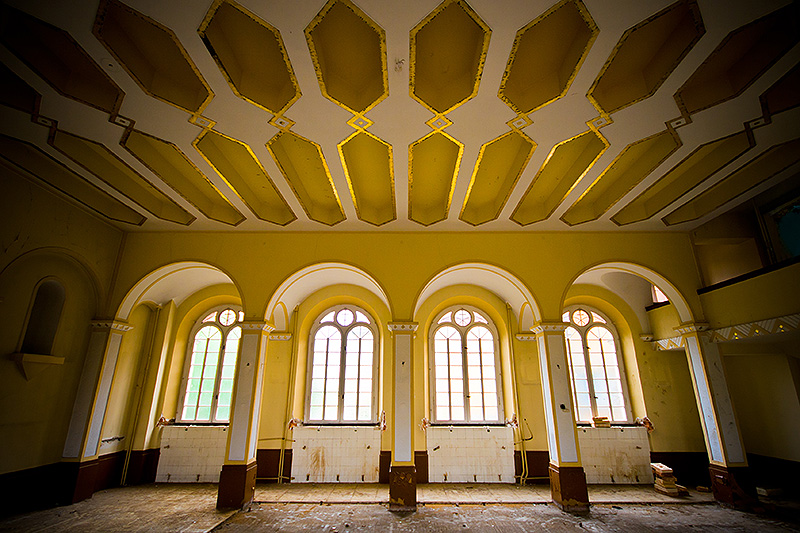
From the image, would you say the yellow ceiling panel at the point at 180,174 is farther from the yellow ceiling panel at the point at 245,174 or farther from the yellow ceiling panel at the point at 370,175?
the yellow ceiling panel at the point at 370,175

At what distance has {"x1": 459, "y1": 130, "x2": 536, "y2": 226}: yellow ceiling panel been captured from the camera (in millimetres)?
4492

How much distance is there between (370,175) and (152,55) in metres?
2.64

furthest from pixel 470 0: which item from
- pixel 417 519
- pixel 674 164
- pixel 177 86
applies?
pixel 417 519

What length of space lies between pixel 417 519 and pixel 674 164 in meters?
5.55

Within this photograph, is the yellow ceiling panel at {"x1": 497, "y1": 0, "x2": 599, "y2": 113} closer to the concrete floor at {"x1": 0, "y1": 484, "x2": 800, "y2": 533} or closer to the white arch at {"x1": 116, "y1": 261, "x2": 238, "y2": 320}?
the concrete floor at {"x1": 0, "y1": 484, "x2": 800, "y2": 533}

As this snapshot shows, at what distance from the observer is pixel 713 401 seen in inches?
220

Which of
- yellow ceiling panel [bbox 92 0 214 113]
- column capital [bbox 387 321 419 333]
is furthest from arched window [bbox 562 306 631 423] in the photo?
yellow ceiling panel [bbox 92 0 214 113]

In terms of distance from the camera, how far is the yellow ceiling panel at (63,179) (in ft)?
14.2

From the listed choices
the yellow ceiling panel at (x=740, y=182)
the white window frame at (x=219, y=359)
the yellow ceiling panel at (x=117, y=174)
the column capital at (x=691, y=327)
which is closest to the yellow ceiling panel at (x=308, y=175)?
the yellow ceiling panel at (x=117, y=174)

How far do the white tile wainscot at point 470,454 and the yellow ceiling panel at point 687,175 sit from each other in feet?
14.9

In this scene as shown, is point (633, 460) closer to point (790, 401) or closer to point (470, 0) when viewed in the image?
point (790, 401)

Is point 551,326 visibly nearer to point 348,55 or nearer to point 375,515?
point 375,515

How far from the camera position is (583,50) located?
307 cm

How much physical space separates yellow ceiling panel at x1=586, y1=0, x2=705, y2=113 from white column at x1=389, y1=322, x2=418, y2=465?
399cm
